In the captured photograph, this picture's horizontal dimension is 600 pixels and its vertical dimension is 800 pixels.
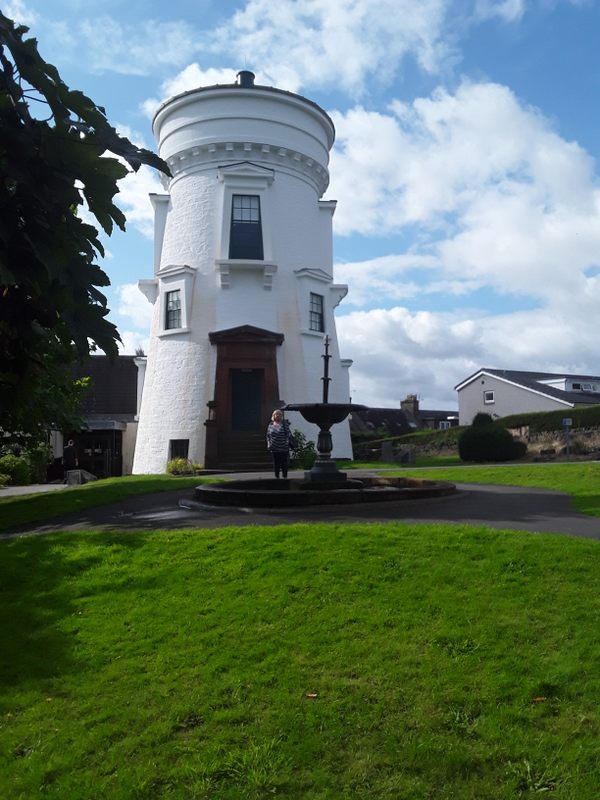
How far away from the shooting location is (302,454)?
2536 cm

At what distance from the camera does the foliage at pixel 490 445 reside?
32.5m

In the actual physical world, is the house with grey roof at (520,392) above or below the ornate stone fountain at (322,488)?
above

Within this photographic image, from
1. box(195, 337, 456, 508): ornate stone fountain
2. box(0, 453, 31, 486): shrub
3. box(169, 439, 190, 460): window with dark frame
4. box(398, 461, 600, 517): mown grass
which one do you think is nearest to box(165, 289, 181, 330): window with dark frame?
box(169, 439, 190, 460): window with dark frame

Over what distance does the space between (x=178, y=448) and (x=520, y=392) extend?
109 ft

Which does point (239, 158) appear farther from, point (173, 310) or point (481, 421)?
point (481, 421)

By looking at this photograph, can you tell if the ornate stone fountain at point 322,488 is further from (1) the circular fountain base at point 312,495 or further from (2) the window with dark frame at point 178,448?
(2) the window with dark frame at point 178,448

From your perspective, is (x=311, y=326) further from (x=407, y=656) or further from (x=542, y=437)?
(x=407, y=656)

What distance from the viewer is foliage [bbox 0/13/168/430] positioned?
3.58m

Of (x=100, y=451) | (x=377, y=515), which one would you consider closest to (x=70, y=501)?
(x=377, y=515)

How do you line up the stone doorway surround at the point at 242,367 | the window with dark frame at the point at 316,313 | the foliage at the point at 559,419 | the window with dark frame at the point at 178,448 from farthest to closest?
1. the foliage at the point at 559,419
2. the window with dark frame at the point at 316,313
3. the window with dark frame at the point at 178,448
4. the stone doorway surround at the point at 242,367

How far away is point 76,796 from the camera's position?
156 inches

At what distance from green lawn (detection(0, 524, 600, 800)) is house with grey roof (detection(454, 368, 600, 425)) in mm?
45063

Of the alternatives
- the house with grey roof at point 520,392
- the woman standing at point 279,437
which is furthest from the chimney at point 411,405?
the woman standing at point 279,437

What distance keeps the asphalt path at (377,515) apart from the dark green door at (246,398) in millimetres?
13390
